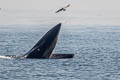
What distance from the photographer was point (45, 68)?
2474 inches

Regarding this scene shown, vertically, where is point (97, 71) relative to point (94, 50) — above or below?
above

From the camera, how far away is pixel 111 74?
59.0 metres

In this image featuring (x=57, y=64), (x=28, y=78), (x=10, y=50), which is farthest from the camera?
(x=10, y=50)

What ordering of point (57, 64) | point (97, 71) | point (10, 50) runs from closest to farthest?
point (97, 71), point (57, 64), point (10, 50)

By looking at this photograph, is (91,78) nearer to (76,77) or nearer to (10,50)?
(76,77)

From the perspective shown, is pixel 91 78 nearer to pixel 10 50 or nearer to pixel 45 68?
pixel 45 68

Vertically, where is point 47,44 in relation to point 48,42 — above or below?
below

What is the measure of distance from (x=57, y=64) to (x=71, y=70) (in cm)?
452

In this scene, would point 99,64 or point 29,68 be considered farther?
point 99,64

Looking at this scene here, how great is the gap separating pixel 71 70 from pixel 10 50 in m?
26.6

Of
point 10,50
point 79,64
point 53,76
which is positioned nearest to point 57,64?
point 79,64

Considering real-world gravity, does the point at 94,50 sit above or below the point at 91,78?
below

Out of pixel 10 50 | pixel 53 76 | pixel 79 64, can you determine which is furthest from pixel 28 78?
pixel 10 50

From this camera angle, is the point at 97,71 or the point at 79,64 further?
the point at 79,64
